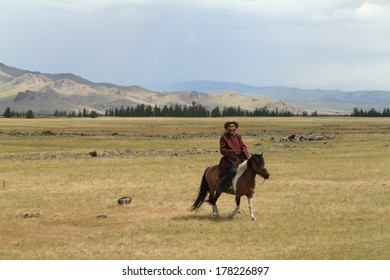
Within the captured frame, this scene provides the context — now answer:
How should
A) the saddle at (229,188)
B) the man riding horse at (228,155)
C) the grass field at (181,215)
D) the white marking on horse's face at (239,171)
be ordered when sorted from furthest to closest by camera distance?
the saddle at (229,188), the man riding horse at (228,155), the white marking on horse's face at (239,171), the grass field at (181,215)

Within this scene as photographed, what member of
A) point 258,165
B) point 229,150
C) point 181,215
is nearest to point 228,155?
point 229,150

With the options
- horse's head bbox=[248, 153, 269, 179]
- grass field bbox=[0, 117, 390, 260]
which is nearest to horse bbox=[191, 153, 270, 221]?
horse's head bbox=[248, 153, 269, 179]

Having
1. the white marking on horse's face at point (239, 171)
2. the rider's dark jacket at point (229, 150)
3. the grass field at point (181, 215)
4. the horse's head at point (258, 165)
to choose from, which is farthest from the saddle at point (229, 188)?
the horse's head at point (258, 165)

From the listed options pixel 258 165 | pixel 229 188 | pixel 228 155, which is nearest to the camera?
pixel 258 165

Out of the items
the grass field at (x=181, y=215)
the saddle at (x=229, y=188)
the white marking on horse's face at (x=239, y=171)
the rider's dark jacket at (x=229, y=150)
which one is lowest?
the grass field at (x=181, y=215)

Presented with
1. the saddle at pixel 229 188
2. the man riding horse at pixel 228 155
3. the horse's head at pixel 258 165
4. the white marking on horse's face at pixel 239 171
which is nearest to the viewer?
the horse's head at pixel 258 165

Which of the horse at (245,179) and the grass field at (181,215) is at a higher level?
the horse at (245,179)

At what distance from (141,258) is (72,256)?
1750 mm

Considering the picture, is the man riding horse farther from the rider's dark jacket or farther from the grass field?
the grass field

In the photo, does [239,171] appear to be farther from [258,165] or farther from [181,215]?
[181,215]

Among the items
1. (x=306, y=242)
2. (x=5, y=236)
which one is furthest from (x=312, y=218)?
(x=5, y=236)

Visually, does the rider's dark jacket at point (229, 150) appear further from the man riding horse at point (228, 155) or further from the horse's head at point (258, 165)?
the horse's head at point (258, 165)

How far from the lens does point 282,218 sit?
61.5 ft

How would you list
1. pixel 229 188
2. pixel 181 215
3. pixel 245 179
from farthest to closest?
pixel 181 215 → pixel 229 188 → pixel 245 179
